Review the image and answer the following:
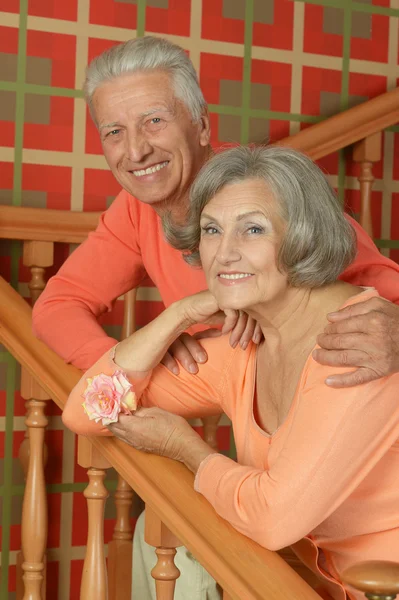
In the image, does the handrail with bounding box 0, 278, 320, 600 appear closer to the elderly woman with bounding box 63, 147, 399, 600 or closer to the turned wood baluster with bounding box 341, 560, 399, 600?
the elderly woman with bounding box 63, 147, 399, 600

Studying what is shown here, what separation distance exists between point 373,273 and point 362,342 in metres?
0.43

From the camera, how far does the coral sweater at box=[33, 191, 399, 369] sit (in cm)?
194

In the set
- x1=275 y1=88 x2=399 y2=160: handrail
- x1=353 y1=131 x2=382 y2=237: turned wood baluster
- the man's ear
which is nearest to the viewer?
the man's ear

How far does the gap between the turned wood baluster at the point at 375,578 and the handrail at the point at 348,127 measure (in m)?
1.89

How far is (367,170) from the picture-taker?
2.90 m

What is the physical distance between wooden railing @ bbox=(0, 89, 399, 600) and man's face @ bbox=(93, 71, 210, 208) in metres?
0.42

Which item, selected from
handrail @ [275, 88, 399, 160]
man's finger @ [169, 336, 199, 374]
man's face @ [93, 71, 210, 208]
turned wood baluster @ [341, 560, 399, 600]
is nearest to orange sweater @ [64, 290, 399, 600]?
man's finger @ [169, 336, 199, 374]

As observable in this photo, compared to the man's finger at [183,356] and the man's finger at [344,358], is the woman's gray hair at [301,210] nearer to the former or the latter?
the man's finger at [344,358]

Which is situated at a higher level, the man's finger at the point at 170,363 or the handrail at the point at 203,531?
the man's finger at the point at 170,363

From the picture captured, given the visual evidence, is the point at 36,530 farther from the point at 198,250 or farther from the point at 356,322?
the point at 356,322

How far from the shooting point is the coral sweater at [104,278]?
194cm

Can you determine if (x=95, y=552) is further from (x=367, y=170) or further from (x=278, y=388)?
(x=367, y=170)

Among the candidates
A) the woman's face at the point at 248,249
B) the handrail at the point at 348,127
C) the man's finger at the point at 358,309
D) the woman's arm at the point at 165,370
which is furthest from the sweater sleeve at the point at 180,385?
the handrail at the point at 348,127

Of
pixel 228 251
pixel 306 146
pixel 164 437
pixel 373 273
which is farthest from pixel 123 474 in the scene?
pixel 306 146
